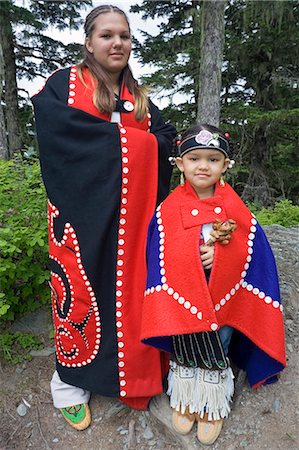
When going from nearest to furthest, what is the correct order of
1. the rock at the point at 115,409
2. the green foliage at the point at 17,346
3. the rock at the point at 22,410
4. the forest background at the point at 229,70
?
the rock at the point at 115,409
the rock at the point at 22,410
the green foliage at the point at 17,346
the forest background at the point at 229,70

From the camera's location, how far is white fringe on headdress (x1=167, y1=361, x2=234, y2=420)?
197cm

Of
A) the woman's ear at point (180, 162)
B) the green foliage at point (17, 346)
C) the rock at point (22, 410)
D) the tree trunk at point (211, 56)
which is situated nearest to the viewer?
the woman's ear at point (180, 162)

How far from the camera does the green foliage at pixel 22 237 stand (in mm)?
2641

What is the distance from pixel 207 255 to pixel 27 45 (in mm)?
10218

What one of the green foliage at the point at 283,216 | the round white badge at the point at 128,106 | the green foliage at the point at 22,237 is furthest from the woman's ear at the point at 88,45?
the green foliage at the point at 283,216

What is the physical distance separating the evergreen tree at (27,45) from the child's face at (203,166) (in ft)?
24.3

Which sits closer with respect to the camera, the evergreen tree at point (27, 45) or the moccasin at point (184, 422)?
the moccasin at point (184, 422)

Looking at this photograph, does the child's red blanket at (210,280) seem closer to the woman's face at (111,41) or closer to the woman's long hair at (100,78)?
the woman's long hair at (100,78)

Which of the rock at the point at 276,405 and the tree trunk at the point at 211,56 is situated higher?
the tree trunk at the point at 211,56

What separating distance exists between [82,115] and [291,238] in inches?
99.3

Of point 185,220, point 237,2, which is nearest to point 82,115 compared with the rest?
point 185,220

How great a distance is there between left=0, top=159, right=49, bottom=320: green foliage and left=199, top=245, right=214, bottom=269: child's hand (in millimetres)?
1224

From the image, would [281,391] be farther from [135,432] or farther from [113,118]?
[113,118]

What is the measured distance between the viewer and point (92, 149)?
1964 mm
